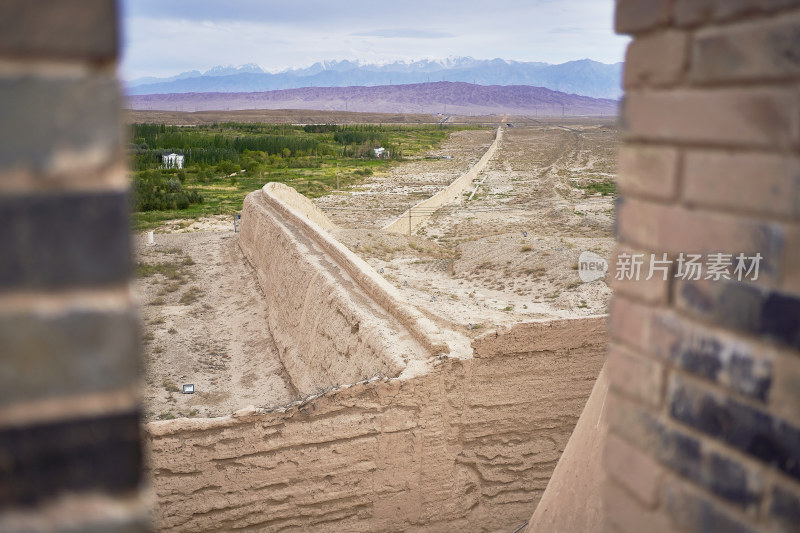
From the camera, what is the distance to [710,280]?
175 cm

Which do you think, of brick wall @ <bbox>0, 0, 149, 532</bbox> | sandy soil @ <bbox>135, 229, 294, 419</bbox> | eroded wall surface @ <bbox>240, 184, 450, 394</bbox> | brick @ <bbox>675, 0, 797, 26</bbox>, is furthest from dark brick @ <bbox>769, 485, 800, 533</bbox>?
sandy soil @ <bbox>135, 229, 294, 419</bbox>

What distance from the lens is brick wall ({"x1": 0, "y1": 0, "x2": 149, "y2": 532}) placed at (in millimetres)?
921

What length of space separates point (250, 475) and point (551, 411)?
3.00m

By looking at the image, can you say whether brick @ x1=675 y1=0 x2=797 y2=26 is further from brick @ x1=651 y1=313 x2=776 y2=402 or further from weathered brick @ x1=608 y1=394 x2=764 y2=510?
weathered brick @ x1=608 y1=394 x2=764 y2=510

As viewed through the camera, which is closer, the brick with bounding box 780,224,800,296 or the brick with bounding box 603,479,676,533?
the brick with bounding box 780,224,800,296

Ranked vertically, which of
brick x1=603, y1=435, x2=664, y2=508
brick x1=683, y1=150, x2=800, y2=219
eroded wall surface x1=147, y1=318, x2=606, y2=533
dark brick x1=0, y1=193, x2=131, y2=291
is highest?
brick x1=683, y1=150, x2=800, y2=219

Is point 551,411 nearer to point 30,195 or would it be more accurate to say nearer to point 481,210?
point 30,195

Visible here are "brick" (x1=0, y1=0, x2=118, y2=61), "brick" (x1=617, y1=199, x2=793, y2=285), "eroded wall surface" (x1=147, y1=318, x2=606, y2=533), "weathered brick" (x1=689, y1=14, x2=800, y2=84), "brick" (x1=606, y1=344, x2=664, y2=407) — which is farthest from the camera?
"eroded wall surface" (x1=147, y1=318, x2=606, y2=533)

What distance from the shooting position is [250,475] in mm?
5316

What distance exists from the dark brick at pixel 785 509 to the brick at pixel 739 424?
54mm

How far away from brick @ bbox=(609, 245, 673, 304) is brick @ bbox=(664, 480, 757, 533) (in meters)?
0.53

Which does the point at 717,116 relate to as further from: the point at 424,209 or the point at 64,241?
the point at 424,209

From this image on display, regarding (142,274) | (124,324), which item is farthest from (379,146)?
(124,324)

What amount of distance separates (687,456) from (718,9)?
1169mm
